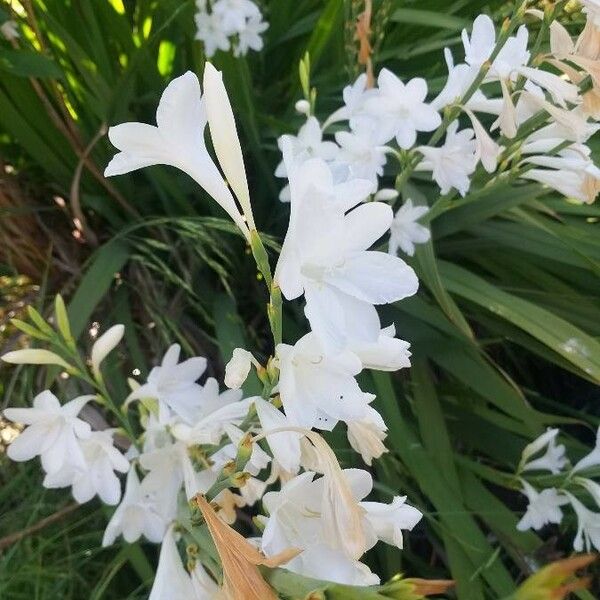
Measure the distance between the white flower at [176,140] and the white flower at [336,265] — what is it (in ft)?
0.18

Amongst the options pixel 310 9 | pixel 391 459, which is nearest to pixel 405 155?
pixel 391 459

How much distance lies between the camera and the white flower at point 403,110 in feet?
2.65

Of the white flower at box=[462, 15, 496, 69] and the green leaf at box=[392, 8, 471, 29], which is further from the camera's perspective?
the green leaf at box=[392, 8, 471, 29]

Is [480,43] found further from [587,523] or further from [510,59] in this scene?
[587,523]

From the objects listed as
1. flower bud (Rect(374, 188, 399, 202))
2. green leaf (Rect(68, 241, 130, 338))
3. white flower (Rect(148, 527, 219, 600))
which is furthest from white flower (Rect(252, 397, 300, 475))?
green leaf (Rect(68, 241, 130, 338))

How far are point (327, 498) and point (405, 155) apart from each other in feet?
1.64

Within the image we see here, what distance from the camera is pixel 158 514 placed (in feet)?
2.24

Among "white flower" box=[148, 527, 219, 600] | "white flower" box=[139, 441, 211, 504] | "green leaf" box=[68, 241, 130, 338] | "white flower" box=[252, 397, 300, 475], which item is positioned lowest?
"green leaf" box=[68, 241, 130, 338]

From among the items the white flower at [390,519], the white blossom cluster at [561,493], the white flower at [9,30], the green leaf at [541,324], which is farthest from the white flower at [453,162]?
the white flower at [9,30]

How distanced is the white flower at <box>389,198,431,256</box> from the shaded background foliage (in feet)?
0.13

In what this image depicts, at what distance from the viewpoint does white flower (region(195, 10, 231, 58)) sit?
3.34 ft

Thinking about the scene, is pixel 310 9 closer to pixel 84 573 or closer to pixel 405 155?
pixel 405 155

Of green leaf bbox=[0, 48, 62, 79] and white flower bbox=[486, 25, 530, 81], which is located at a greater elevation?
green leaf bbox=[0, 48, 62, 79]

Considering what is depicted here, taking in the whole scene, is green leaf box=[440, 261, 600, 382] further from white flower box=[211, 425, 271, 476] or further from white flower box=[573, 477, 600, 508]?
white flower box=[211, 425, 271, 476]
